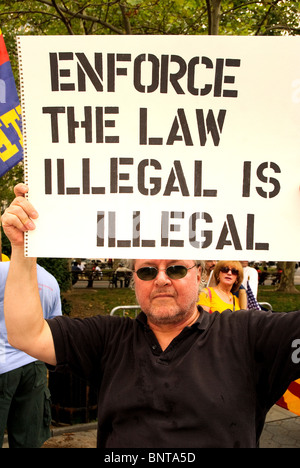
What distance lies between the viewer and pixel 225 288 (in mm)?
4586

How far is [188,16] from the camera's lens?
8.55m

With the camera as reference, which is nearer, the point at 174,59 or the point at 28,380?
the point at 174,59

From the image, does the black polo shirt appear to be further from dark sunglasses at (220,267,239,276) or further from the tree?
the tree

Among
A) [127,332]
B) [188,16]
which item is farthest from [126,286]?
[127,332]

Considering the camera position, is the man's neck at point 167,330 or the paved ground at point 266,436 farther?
the paved ground at point 266,436

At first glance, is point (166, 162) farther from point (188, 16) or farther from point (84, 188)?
point (188, 16)

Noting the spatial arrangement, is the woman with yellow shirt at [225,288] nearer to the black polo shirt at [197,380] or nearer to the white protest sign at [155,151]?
the black polo shirt at [197,380]

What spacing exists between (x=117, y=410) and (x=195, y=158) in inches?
39.6

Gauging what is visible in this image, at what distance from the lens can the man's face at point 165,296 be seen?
172 centimetres

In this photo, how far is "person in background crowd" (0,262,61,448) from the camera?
3.20 metres

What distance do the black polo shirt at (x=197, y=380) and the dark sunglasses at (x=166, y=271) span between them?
214mm

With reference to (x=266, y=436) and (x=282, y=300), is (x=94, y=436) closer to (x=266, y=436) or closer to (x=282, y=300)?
(x=266, y=436)

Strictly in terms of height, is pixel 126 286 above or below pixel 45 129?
below

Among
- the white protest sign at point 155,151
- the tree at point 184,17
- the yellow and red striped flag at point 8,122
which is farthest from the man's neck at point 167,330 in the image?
the tree at point 184,17
